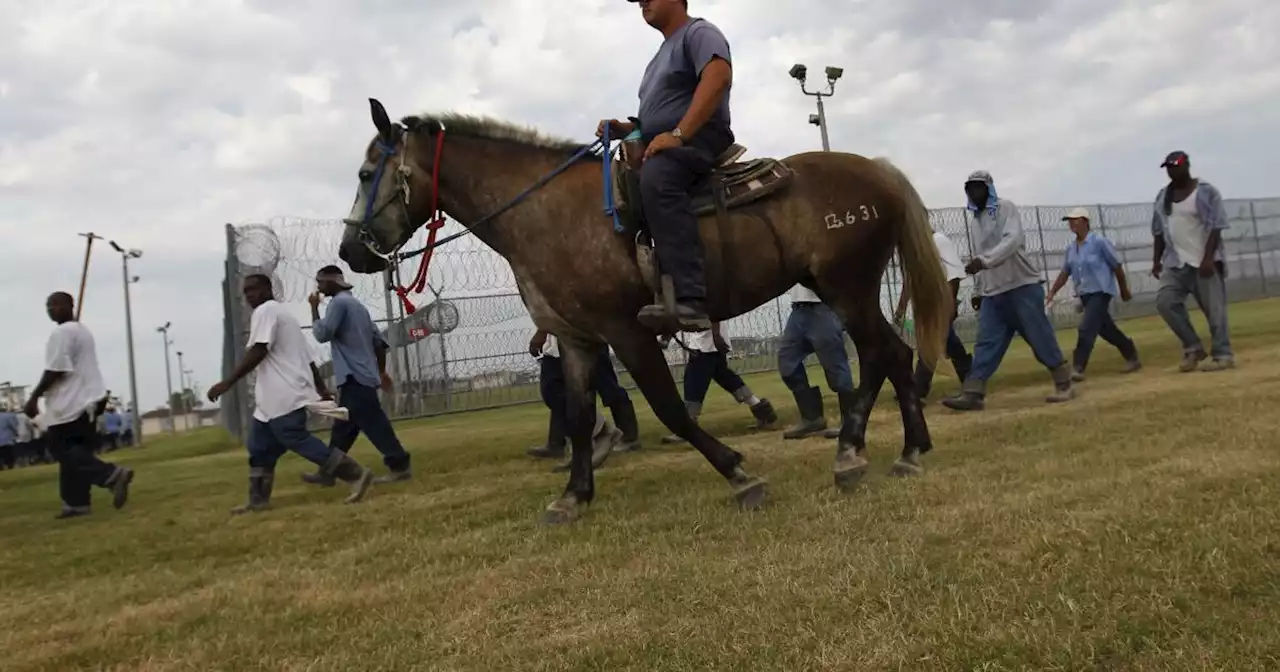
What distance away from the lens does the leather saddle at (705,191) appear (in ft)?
14.2

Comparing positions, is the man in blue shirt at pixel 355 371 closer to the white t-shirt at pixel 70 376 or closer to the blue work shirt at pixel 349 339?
the blue work shirt at pixel 349 339

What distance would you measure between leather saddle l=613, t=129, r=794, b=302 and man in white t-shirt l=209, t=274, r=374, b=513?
9.78ft

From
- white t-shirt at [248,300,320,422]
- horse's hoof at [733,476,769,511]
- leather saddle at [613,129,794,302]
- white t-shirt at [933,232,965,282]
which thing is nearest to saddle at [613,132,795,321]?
leather saddle at [613,129,794,302]

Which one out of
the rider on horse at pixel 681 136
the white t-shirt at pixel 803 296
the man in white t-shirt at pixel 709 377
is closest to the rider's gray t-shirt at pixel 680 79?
the rider on horse at pixel 681 136

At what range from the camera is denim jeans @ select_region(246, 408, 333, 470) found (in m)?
6.22

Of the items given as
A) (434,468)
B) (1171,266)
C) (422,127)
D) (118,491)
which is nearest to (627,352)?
(422,127)

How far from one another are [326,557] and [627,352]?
1698mm

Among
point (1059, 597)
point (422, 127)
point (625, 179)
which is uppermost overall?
point (422, 127)

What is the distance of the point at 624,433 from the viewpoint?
24.8ft

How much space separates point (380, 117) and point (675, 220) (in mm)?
1742

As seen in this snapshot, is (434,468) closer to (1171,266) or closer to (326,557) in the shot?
(326,557)

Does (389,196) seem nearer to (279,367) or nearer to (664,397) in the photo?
(664,397)

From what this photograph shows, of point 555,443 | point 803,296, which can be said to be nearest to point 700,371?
point 803,296

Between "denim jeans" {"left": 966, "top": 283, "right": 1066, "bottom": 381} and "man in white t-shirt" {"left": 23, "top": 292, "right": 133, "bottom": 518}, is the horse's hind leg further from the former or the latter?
"man in white t-shirt" {"left": 23, "top": 292, "right": 133, "bottom": 518}
